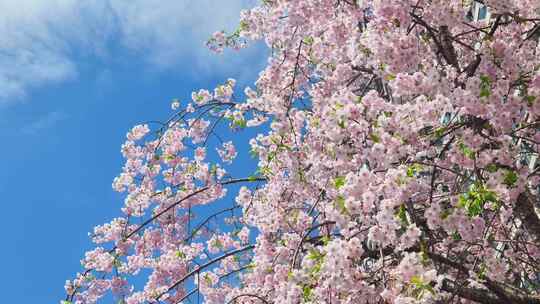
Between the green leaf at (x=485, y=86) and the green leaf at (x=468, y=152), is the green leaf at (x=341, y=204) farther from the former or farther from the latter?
the green leaf at (x=485, y=86)

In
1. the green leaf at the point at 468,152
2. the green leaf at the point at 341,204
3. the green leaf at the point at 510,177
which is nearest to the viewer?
the green leaf at the point at 341,204

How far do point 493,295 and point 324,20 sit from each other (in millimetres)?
3942

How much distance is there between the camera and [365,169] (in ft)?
19.0

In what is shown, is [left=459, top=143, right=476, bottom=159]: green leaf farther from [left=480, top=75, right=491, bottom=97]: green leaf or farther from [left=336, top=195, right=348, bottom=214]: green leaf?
[left=336, top=195, right=348, bottom=214]: green leaf

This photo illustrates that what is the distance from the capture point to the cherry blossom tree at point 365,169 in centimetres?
594

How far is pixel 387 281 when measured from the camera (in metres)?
6.27

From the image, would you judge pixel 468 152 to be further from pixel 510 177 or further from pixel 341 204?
pixel 341 204

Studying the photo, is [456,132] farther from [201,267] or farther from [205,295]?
[205,295]

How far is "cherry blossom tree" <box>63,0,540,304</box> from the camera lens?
234 inches

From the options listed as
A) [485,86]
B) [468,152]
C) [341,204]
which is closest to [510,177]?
[468,152]

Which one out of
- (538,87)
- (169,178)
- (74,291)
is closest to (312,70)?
(169,178)

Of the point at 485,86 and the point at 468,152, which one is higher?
the point at 485,86

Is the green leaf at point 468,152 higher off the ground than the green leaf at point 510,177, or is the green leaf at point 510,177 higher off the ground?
the green leaf at point 468,152

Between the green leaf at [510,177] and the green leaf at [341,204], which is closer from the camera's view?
the green leaf at [341,204]
